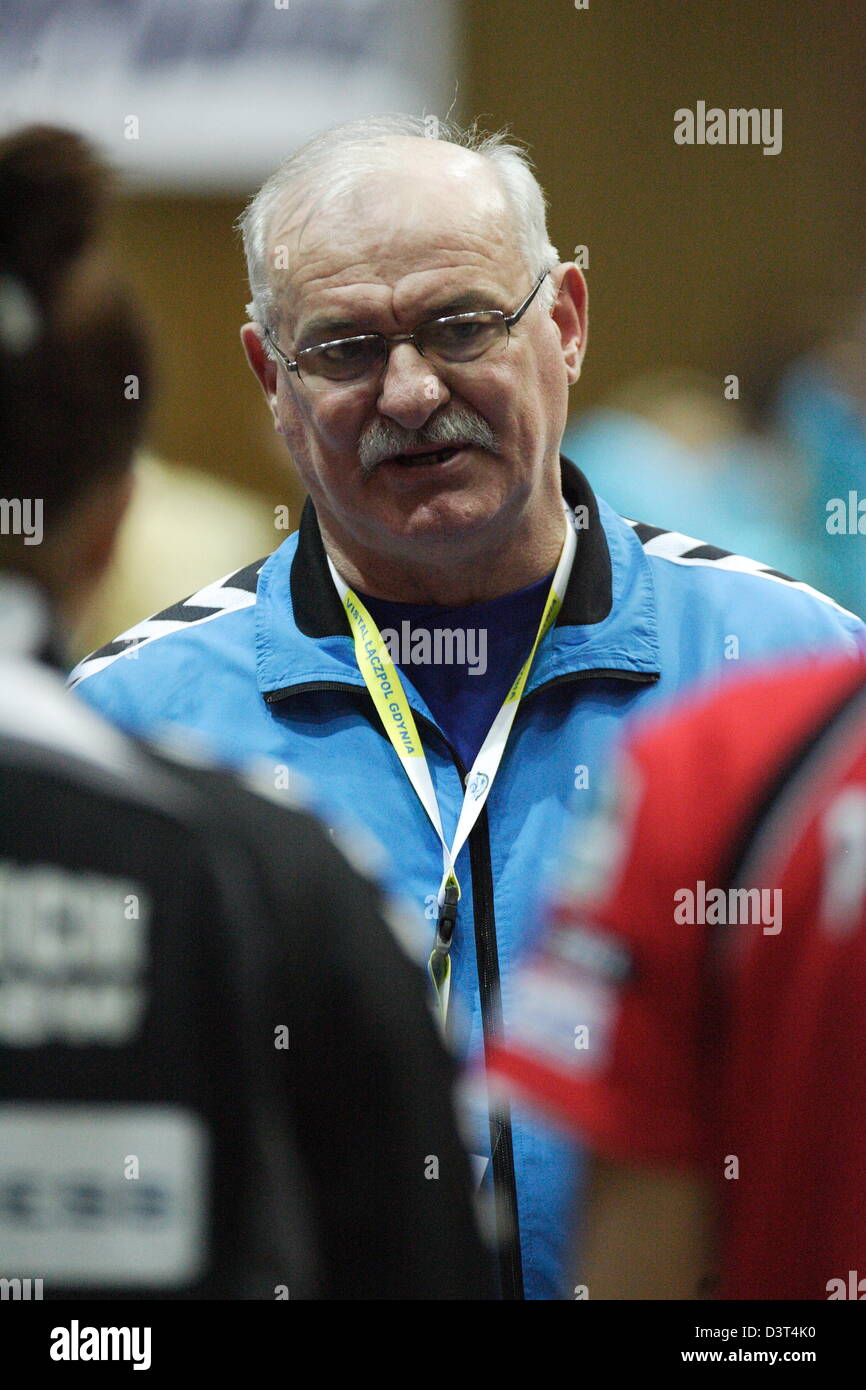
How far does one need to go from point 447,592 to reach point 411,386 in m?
0.26

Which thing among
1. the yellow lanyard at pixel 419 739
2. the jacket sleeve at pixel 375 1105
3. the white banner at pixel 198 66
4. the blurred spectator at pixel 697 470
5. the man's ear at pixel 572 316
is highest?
the white banner at pixel 198 66

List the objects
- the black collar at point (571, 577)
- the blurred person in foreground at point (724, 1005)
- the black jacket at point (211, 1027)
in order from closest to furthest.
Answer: the black jacket at point (211, 1027), the blurred person in foreground at point (724, 1005), the black collar at point (571, 577)

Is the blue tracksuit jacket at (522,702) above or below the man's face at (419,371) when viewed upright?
below

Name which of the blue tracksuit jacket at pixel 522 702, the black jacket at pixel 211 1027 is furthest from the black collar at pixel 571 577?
the black jacket at pixel 211 1027

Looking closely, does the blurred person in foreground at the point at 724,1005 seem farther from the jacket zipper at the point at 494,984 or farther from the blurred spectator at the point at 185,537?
the blurred spectator at the point at 185,537

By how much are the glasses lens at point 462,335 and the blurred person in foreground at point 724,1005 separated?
543 mm

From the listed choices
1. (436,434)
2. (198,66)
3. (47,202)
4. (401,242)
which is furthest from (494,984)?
(198,66)

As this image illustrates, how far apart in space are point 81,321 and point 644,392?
712 millimetres

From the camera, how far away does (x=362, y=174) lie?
177 centimetres

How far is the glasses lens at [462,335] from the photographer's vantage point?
1.75 metres

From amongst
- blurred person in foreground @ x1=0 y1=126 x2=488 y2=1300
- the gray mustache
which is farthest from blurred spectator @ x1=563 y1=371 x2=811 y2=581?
blurred person in foreground @ x1=0 y1=126 x2=488 y2=1300

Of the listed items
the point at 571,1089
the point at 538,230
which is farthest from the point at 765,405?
the point at 571,1089

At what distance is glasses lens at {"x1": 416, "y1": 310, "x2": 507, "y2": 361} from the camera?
1.75 meters

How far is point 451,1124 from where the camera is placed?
3.96 feet
